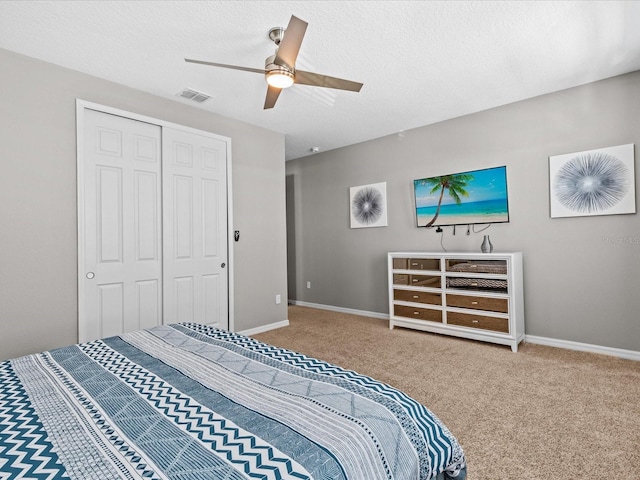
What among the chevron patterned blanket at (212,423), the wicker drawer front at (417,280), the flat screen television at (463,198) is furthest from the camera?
the wicker drawer front at (417,280)

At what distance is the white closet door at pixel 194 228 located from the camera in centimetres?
345

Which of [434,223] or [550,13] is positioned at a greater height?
[550,13]

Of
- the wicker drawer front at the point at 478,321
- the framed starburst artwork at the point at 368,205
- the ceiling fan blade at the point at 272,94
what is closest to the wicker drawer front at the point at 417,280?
the wicker drawer front at the point at 478,321

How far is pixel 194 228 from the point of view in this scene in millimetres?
3654

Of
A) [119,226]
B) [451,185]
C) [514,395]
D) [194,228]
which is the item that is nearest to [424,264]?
[451,185]

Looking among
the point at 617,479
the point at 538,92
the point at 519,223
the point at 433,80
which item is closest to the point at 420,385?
the point at 617,479

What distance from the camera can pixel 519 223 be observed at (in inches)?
147

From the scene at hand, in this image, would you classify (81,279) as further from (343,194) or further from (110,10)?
(343,194)

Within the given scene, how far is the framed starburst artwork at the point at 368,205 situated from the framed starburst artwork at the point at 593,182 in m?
2.01

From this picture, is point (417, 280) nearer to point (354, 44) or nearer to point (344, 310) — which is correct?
point (344, 310)

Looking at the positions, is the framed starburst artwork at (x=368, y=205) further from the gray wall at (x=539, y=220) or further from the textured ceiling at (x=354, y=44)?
the textured ceiling at (x=354, y=44)

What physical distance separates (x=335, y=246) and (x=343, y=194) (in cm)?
83

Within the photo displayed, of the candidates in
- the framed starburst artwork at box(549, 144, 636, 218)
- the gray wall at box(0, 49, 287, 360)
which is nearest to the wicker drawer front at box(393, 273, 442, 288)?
the framed starburst artwork at box(549, 144, 636, 218)

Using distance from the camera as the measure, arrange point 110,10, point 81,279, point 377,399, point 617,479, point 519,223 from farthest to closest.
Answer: point 519,223 < point 81,279 < point 110,10 < point 617,479 < point 377,399
